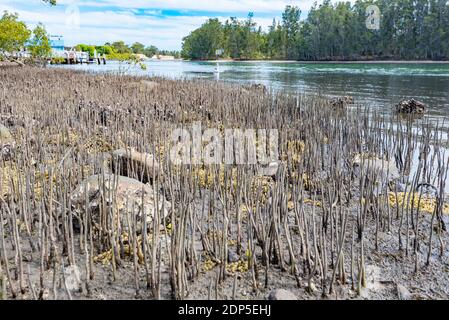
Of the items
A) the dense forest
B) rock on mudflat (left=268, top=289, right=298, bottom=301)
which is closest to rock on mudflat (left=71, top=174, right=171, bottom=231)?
rock on mudflat (left=268, top=289, right=298, bottom=301)

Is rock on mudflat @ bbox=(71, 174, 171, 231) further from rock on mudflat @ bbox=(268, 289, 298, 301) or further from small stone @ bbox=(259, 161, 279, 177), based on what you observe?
small stone @ bbox=(259, 161, 279, 177)

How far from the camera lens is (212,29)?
8956 centimetres

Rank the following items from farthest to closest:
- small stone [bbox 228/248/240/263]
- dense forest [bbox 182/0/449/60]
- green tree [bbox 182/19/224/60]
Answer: green tree [bbox 182/19/224/60]
dense forest [bbox 182/0/449/60]
small stone [bbox 228/248/240/263]

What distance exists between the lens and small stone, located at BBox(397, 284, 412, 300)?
2973 millimetres

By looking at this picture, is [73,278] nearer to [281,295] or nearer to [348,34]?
[281,295]

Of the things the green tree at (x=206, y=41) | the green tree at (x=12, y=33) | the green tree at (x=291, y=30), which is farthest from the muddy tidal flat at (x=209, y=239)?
the green tree at (x=206, y=41)

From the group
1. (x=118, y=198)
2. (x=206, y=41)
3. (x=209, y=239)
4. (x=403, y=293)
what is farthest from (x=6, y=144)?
(x=206, y=41)

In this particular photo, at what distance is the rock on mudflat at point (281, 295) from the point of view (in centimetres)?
273

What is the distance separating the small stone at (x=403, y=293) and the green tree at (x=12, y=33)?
78.0 feet

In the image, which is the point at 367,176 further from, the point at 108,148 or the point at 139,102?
the point at 139,102

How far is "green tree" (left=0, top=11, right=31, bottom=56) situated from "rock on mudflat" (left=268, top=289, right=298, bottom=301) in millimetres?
23513

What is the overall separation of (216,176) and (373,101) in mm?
13135

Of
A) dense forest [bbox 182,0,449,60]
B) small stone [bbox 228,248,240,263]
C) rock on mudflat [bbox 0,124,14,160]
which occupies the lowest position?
small stone [bbox 228,248,240,263]

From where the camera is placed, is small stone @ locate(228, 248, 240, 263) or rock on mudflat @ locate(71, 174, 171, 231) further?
rock on mudflat @ locate(71, 174, 171, 231)
